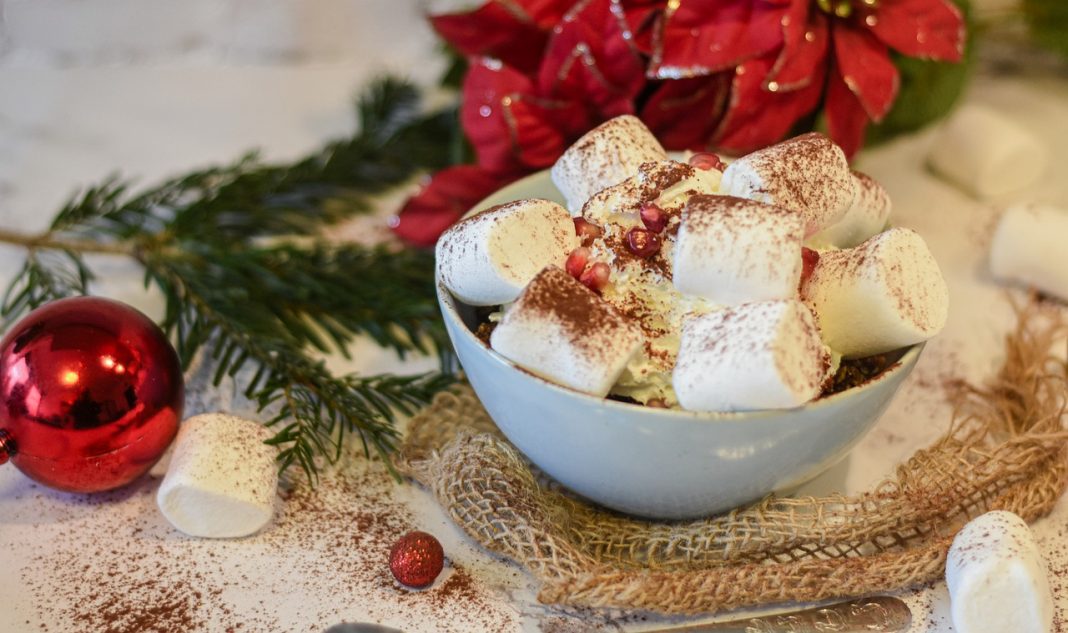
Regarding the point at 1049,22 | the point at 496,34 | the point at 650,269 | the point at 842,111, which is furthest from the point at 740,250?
the point at 1049,22

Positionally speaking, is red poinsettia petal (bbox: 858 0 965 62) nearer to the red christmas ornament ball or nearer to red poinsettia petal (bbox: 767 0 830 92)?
red poinsettia petal (bbox: 767 0 830 92)

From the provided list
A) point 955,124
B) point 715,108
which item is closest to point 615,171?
point 715,108

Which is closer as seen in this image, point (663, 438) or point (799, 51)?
point (663, 438)

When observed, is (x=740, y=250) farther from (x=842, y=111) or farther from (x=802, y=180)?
(x=842, y=111)

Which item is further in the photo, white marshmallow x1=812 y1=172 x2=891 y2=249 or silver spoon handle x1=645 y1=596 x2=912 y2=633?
white marshmallow x1=812 y1=172 x2=891 y2=249

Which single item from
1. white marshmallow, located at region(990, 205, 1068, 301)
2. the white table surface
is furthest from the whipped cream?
white marshmallow, located at region(990, 205, 1068, 301)

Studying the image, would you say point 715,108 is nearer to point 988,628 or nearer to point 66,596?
point 988,628
